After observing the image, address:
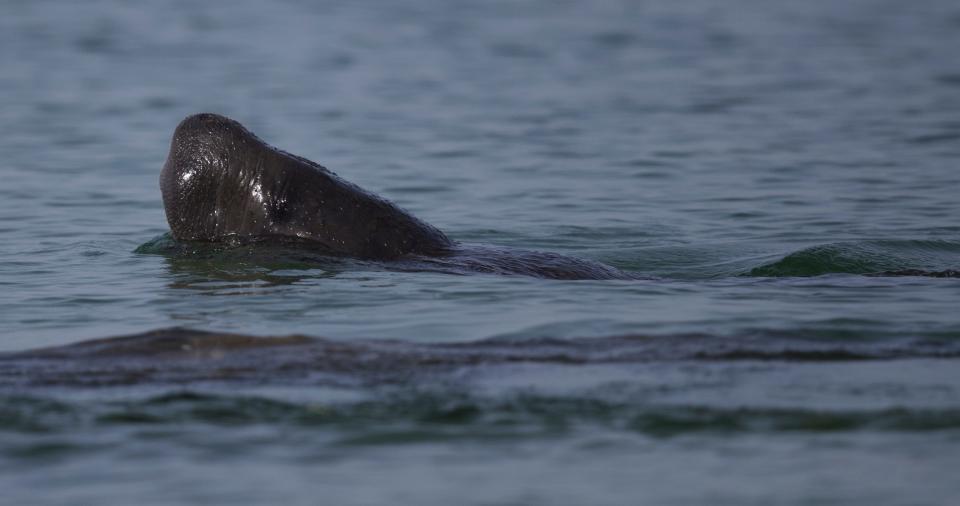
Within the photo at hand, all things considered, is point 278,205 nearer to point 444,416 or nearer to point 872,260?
point 444,416

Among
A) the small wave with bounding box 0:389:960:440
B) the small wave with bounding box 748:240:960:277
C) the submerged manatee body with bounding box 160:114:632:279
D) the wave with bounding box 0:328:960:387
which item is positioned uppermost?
the submerged manatee body with bounding box 160:114:632:279

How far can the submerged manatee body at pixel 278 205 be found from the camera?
9383 millimetres

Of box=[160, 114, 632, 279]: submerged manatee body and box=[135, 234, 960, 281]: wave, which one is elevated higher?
box=[160, 114, 632, 279]: submerged manatee body

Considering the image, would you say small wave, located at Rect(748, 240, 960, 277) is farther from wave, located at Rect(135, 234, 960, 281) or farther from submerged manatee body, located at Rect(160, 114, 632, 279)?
submerged manatee body, located at Rect(160, 114, 632, 279)

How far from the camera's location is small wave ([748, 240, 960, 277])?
10.2 meters

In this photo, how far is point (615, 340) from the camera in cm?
737

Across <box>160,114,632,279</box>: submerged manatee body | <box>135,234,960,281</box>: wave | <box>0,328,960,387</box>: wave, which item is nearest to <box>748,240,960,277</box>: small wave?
<box>135,234,960,281</box>: wave

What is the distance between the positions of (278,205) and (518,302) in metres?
1.75

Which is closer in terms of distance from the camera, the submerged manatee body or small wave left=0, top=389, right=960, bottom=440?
small wave left=0, top=389, right=960, bottom=440

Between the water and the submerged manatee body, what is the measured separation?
216 mm

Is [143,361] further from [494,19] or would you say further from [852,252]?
[494,19]

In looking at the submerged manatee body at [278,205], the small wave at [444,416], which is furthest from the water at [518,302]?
the submerged manatee body at [278,205]

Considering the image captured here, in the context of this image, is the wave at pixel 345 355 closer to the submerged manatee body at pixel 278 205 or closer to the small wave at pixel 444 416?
the small wave at pixel 444 416

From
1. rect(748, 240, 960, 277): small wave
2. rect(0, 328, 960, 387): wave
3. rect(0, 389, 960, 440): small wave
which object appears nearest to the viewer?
rect(0, 389, 960, 440): small wave
